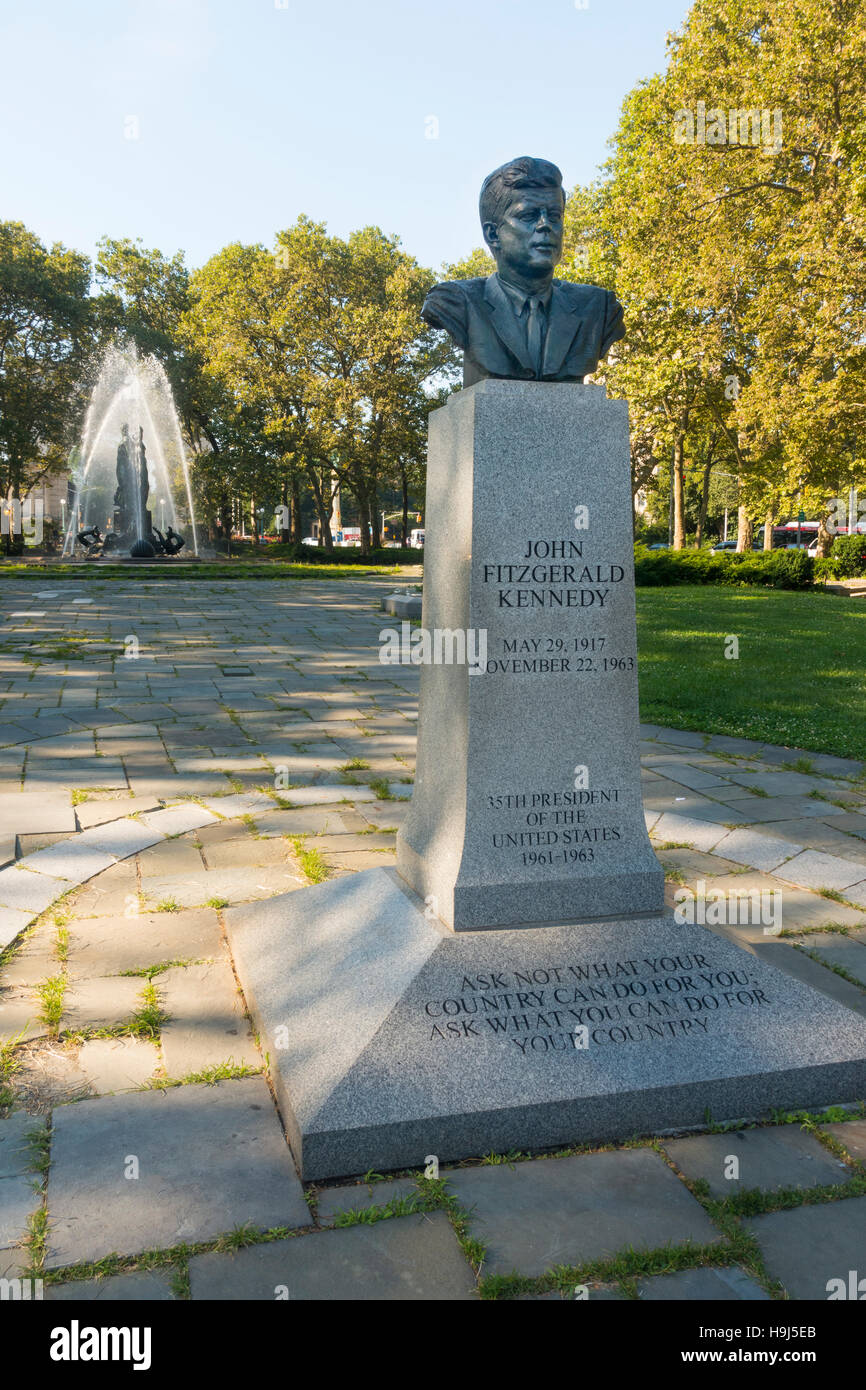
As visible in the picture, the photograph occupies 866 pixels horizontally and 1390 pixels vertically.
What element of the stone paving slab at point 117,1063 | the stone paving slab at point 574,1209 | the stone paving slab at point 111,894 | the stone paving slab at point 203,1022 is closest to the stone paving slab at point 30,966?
the stone paving slab at point 111,894

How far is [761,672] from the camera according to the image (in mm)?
10562

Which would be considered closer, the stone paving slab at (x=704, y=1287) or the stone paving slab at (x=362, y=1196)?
the stone paving slab at (x=704, y=1287)

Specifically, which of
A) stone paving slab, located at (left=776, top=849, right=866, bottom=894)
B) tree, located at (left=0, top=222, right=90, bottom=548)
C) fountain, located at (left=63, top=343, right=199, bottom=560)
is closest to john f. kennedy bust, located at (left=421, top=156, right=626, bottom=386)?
stone paving slab, located at (left=776, top=849, right=866, bottom=894)

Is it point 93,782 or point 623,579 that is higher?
point 623,579

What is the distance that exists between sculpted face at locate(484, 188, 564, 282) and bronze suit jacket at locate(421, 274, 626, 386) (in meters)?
0.10

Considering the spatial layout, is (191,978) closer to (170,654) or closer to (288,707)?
(288,707)

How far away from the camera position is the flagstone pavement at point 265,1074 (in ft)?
7.09

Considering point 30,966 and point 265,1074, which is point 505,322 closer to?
point 265,1074

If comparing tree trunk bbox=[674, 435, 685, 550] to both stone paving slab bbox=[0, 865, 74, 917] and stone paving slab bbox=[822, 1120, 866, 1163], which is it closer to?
stone paving slab bbox=[0, 865, 74, 917]

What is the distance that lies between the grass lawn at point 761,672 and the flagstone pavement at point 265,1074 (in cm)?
65

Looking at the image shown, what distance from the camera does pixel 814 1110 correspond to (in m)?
2.89

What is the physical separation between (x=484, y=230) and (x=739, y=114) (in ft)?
66.9

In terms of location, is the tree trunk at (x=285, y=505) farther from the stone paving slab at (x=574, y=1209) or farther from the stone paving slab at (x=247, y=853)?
the stone paving slab at (x=574, y=1209)
